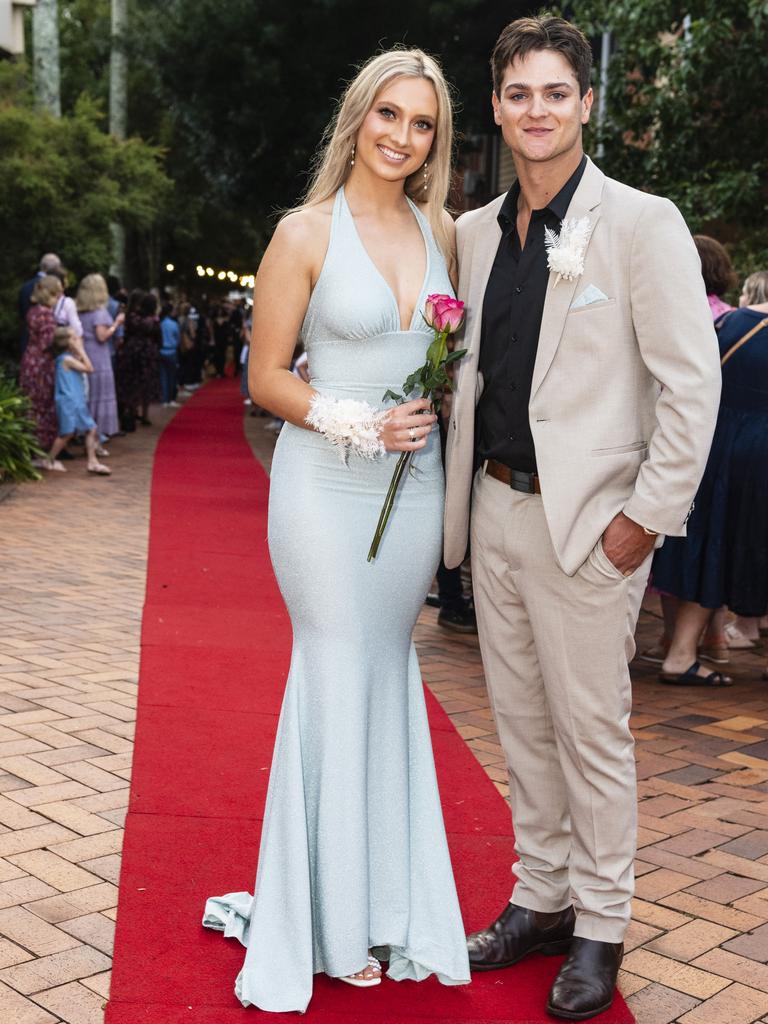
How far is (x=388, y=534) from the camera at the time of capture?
312 cm

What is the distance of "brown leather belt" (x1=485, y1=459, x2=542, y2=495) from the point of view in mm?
3049

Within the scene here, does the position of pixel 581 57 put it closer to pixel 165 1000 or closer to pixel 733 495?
pixel 165 1000

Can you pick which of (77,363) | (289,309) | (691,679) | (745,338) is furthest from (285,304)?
(77,363)

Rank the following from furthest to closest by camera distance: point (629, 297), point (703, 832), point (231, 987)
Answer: point (703, 832) < point (231, 987) < point (629, 297)

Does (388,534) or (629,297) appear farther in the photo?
(388,534)

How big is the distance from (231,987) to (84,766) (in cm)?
171

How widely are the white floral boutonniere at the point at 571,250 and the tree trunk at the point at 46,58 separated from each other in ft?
52.2

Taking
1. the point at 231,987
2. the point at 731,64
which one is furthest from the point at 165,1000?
the point at 731,64

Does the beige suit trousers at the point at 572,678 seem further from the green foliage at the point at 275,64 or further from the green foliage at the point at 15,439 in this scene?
the green foliage at the point at 275,64

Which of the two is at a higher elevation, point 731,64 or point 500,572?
point 731,64

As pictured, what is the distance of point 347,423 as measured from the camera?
117 inches

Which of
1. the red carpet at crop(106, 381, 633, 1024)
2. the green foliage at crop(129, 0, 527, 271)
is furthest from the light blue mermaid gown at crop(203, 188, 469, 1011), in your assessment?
the green foliage at crop(129, 0, 527, 271)

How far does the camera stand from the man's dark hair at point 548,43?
2963mm

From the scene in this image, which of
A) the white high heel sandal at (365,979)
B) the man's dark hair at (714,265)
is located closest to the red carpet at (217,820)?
the white high heel sandal at (365,979)
